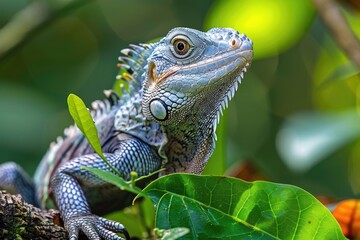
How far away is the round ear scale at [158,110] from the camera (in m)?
3.20

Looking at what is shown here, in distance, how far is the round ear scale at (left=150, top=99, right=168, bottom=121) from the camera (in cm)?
320

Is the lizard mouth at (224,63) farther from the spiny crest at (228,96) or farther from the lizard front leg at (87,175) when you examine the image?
the lizard front leg at (87,175)

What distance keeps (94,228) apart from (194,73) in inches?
32.5

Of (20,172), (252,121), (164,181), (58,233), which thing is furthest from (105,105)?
(252,121)

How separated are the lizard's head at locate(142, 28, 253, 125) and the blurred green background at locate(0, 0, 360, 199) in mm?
1677

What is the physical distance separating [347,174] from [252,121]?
3.75 feet

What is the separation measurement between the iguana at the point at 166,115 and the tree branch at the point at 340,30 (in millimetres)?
796

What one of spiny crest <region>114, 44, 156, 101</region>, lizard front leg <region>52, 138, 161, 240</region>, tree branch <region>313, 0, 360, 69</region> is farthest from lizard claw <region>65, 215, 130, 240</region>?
tree branch <region>313, 0, 360, 69</region>

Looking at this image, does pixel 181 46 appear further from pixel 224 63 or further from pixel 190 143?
pixel 190 143

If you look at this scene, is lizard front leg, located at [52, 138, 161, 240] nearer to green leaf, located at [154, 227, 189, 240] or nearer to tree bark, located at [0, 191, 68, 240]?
tree bark, located at [0, 191, 68, 240]

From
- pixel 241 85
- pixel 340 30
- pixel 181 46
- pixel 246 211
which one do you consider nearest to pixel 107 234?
pixel 246 211

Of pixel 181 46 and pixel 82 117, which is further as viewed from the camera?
pixel 181 46

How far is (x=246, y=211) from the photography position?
2.36 metres

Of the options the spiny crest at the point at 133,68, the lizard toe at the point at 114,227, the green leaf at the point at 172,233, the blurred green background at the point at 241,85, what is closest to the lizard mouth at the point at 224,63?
the spiny crest at the point at 133,68
